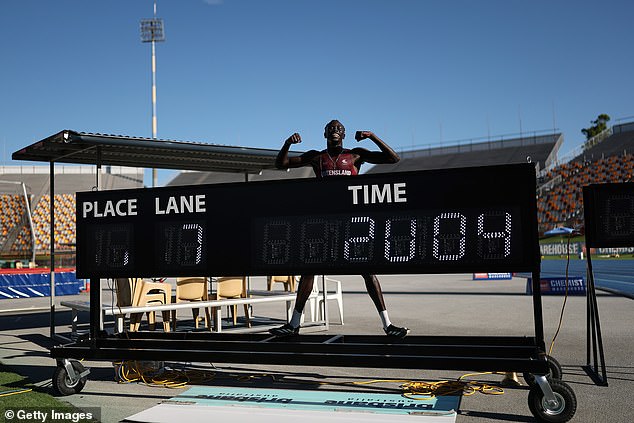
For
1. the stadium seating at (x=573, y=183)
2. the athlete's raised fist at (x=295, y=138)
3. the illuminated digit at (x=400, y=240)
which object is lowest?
the illuminated digit at (x=400, y=240)

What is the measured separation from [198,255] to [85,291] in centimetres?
2167

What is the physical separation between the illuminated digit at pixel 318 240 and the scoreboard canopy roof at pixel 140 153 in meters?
4.27

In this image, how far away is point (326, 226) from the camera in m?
5.95

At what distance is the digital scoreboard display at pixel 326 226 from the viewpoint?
550 cm

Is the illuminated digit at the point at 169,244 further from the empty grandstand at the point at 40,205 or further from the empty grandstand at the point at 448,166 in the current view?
the empty grandstand at the point at 40,205

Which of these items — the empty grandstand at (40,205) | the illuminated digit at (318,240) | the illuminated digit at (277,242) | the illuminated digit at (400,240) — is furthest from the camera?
the empty grandstand at (40,205)

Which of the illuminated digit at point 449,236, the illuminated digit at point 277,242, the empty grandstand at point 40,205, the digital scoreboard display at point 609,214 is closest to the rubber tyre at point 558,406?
the illuminated digit at point 449,236

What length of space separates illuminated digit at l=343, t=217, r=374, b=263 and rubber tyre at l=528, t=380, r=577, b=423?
1.89 meters

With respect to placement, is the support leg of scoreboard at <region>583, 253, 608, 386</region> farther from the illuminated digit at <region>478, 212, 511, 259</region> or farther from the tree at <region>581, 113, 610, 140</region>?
the tree at <region>581, 113, 610, 140</region>

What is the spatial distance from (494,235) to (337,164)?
206cm

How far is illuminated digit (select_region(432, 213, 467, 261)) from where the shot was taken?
556 cm

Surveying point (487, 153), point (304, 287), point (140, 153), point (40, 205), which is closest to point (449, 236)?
point (304, 287)

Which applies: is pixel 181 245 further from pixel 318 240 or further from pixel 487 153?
pixel 487 153

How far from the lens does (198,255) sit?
640 cm
